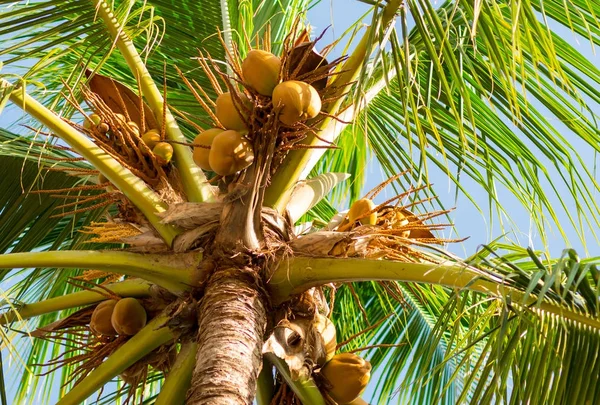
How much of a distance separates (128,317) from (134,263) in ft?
0.55

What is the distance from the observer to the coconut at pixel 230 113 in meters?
2.13

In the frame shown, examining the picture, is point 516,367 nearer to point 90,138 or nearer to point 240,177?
point 240,177

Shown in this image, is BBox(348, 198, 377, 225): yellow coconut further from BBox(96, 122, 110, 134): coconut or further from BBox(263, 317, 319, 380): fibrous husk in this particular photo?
BBox(96, 122, 110, 134): coconut

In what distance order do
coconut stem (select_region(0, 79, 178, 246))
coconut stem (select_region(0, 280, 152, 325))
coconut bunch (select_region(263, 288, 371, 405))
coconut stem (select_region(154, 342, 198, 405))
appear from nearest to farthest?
1. coconut stem (select_region(154, 342, 198, 405))
2. coconut bunch (select_region(263, 288, 371, 405))
3. coconut stem (select_region(0, 79, 178, 246))
4. coconut stem (select_region(0, 280, 152, 325))

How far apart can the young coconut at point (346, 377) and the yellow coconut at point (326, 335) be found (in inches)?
1.0

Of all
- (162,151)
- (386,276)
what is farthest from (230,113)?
(386,276)

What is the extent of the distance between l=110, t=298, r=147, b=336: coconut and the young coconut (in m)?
0.55

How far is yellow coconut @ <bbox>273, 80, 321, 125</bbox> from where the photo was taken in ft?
6.66

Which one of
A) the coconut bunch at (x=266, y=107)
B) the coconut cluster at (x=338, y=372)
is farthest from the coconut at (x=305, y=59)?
the coconut cluster at (x=338, y=372)

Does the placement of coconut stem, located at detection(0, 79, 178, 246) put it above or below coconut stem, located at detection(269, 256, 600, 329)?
above

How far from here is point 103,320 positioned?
2.27m

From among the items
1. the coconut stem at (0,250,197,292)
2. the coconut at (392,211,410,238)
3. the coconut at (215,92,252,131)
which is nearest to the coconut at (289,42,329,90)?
the coconut at (215,92,252,131)

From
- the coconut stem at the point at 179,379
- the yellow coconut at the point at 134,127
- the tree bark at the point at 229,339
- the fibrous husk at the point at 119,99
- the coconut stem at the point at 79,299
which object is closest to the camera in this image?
the tree bark at the point at 229,339

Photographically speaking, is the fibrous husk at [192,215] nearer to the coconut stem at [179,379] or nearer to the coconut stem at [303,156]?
the coconut stem at [303,156]
